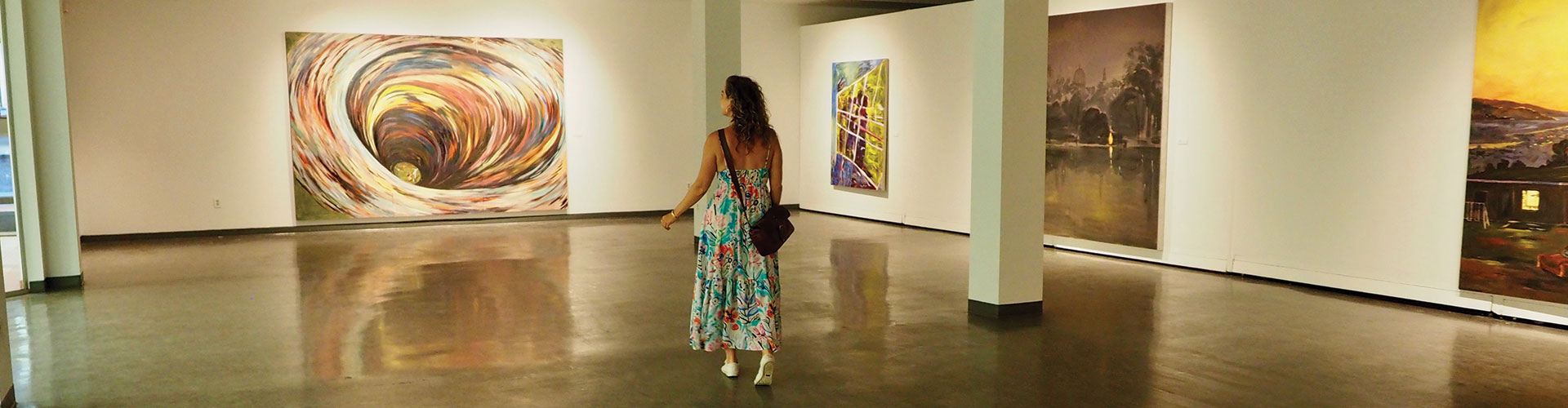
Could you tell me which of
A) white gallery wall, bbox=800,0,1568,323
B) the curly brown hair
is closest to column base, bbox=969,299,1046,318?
the curly brown hair

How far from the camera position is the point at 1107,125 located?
34.7ft

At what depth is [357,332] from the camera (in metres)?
6.68

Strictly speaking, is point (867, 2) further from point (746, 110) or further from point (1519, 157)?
point (746, 110)

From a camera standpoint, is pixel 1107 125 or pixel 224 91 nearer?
pixel 1107 125

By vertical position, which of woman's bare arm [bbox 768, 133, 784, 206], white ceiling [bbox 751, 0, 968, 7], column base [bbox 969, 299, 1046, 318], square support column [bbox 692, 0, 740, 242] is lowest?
column base [bbox 969, 299, 1046, 318]

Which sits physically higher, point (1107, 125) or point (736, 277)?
point (1107, 125)

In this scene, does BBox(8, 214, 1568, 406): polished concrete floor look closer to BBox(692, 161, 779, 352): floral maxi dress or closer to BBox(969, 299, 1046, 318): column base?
BBox(969, 299, 1046, 318): column base

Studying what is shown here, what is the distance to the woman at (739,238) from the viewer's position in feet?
17.2

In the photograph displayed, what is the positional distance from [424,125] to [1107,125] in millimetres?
8323

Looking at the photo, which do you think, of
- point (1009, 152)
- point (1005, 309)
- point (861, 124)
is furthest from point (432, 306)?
point (861, 124)

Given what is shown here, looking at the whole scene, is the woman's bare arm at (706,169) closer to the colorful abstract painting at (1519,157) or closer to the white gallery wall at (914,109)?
the colorful abstract painting at (1519,157)

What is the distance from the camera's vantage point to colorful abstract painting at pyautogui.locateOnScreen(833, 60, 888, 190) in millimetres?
14383

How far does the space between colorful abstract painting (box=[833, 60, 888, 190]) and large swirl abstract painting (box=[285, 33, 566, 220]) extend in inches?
150

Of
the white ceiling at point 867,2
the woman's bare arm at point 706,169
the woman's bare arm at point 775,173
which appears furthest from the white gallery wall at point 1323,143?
the woman's bare arm at point 706,169
